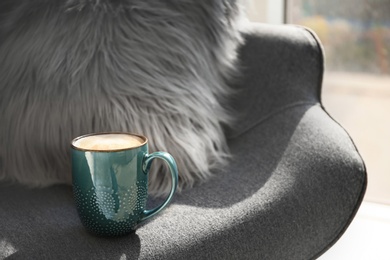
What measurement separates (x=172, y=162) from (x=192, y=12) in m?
0.36

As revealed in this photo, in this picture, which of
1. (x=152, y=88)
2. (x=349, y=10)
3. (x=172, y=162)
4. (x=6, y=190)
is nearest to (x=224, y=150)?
(x=152, y=88)

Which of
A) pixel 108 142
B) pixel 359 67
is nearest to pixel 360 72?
pixel 359 67

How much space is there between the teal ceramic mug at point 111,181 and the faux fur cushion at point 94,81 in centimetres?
15

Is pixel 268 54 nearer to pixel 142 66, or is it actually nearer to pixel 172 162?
pixel 142 66

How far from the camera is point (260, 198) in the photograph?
33.8 inches

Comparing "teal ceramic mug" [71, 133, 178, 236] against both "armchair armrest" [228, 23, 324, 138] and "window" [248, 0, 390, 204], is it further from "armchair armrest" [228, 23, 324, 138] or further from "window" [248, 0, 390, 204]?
"window" [248, 0, 390, 204]

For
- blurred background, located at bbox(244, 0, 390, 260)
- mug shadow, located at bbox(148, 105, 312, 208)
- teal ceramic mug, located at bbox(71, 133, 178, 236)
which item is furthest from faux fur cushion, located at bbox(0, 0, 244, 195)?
blurred background, located at bbox(244, 0, 390, 260)

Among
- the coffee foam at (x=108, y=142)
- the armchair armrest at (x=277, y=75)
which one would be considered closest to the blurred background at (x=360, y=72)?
the armchair armrest at (x=277, y=75)

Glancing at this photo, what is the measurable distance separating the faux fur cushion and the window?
0.68 metres

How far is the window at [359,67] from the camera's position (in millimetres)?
1507

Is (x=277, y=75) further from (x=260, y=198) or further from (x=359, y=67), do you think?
(x=359, y=67)

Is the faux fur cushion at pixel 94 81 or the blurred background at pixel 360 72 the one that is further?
the blurred background at pixel 360 72

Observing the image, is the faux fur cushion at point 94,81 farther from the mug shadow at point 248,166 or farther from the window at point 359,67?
the window at point 359,67

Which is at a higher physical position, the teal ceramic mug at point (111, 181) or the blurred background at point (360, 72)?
the teal ceramic mug at point (111, 181)
